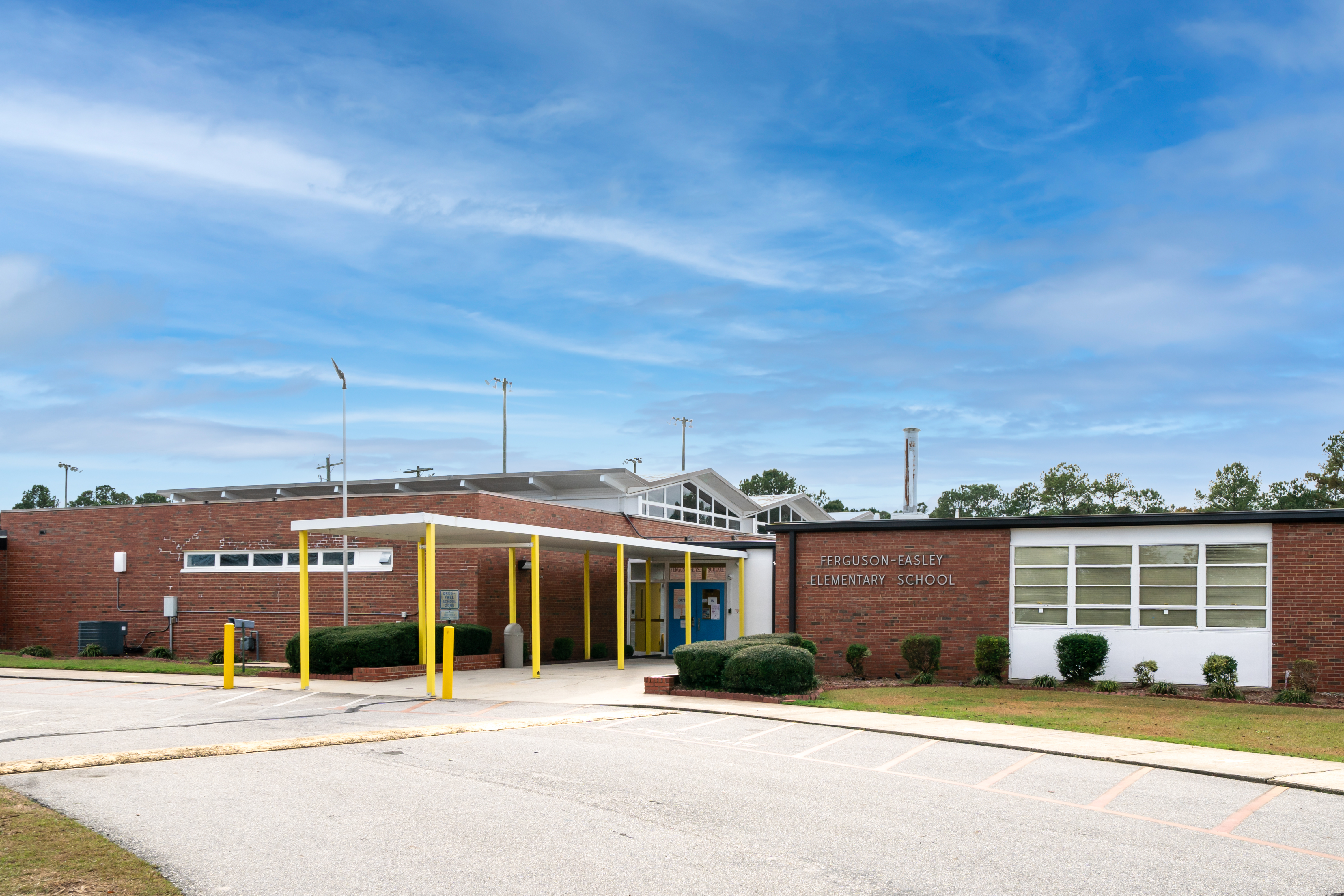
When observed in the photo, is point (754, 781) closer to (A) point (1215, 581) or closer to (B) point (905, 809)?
(B) point (905, 809)

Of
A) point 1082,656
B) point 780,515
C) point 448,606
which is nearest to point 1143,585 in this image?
point 1082,656

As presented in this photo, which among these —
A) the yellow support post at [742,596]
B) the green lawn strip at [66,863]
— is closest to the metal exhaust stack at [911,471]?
the yellow support post at [742,596]

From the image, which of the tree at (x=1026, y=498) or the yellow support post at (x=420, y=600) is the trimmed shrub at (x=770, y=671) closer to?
the yellow support post at (x=420, y=600)

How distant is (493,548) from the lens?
25.4 metres

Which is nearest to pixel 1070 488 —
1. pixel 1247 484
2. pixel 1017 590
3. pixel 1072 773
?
pixel 1247 484

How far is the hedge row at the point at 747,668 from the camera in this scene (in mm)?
17359

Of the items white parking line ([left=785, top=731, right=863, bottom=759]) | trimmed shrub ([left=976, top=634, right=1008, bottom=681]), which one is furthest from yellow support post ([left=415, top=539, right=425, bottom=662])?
trimmed shrub ([left=976, top=634, right=1008, bottom=681])

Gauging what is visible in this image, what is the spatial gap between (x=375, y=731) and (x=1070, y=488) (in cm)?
6206

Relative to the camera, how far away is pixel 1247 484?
5900cm

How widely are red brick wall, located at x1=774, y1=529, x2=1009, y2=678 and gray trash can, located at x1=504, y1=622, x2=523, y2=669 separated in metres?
5.55

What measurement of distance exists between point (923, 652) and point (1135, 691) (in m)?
3.86

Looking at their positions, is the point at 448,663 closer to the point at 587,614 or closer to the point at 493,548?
the point at 493,548

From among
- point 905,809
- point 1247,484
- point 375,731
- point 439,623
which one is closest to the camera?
point 905,809

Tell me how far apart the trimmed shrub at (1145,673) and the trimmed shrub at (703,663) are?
257 inches
